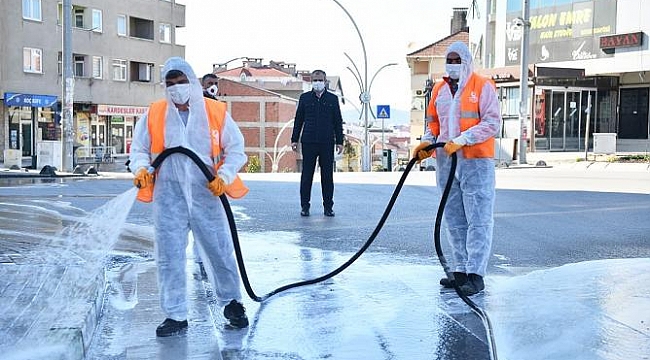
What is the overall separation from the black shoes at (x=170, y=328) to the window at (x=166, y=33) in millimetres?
50535

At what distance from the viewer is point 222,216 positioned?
16.1 feet

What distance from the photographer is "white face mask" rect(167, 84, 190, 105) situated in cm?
477

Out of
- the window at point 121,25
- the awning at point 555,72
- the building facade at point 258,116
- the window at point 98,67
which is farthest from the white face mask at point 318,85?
the building facade at point 258,116

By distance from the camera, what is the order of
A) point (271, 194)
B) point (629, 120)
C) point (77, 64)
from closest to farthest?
point (271, 194) < point (629, 120) < point (77, 64)

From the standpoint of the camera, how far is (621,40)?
32.2m

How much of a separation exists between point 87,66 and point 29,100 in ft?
19.6

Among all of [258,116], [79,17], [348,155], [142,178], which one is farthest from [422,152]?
[258,116]

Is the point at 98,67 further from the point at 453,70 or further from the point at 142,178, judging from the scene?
the point at 142,178

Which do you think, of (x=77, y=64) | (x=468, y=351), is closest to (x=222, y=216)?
(x=468, y=351)

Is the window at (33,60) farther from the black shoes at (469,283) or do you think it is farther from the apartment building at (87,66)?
the black shoes at (469,283)

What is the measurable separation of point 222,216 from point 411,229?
4.98 meters

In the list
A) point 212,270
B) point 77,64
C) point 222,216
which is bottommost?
point 212,270

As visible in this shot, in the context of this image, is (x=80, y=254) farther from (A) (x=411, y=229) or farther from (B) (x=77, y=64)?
(B) (x=77, y=64)

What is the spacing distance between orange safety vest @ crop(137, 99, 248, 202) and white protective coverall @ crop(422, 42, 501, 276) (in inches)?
67.4
